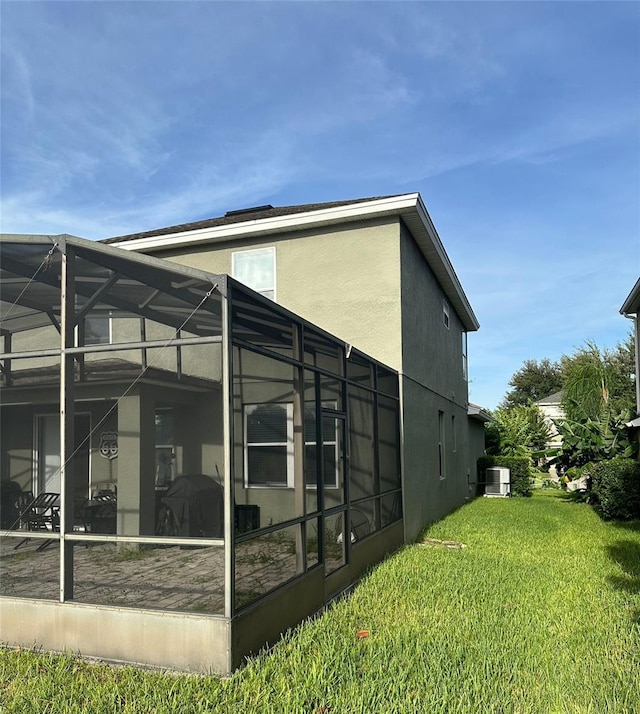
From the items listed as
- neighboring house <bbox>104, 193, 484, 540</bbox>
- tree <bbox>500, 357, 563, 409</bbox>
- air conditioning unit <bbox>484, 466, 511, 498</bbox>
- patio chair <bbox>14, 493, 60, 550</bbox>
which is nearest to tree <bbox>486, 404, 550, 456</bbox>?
air conditioning unit <bbox>484, 466, 511, 498</bbox>

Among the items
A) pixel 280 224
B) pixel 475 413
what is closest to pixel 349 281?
pixel 280 224

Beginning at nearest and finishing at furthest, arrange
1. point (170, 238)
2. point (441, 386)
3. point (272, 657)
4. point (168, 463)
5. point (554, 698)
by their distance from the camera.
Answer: point (554, 698) < point (272, 657) < point (168, 463) < point (170, 238) < point (441, 386)

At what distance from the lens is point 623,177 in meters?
12.8

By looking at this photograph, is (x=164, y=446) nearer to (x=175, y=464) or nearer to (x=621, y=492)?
(x=175, y=464)

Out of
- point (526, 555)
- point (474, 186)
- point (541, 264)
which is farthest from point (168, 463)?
point (541, 264)

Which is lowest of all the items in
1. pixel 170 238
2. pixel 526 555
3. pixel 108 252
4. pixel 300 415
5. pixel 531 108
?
pixel 526 555

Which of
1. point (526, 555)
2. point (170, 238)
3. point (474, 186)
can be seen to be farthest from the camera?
point (474, 186)

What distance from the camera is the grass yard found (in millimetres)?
4309

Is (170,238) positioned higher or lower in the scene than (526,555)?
higher

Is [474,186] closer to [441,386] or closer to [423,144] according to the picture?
[423,144]

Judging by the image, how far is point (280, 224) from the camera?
11.8 m

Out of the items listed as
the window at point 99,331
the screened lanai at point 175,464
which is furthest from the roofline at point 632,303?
the window at point 99,331

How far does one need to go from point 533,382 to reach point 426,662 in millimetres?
54444

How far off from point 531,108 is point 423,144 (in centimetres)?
225
